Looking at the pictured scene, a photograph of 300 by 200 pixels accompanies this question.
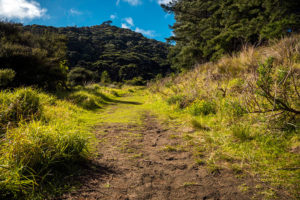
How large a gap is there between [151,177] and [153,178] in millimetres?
30

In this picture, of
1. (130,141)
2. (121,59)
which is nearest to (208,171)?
(130,141)

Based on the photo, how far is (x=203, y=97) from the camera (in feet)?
14.8

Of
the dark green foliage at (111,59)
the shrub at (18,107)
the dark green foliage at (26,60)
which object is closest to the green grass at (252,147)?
the shrub at (18,107)

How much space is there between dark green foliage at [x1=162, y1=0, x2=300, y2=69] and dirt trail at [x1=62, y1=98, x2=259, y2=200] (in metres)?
5.75

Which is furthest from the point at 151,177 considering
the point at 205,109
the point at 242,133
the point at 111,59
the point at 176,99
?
the point at 111,59

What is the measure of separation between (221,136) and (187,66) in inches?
398

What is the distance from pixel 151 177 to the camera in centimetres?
164

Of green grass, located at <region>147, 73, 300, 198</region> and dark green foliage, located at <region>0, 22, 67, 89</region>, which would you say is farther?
dark green foliage, located at <region>0, 22, 67, 89</region>

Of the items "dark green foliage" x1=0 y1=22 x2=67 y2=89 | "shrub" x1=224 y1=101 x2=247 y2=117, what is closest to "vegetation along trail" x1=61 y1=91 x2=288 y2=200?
"shrub" x1=224 y1=101 x2=247 y2=117

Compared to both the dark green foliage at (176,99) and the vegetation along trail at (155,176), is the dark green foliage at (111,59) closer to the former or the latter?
the dark green foliage at (176,99)

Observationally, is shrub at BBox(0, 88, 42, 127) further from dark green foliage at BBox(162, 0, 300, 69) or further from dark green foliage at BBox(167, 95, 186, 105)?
dark green foliage at BBox(162, 0, 300, 69)

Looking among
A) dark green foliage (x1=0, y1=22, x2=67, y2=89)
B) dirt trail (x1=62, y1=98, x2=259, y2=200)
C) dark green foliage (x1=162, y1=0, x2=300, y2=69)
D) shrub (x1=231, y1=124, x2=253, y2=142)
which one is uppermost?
dark green foliage (x1=162, y1=0, x2=300, y2=69)

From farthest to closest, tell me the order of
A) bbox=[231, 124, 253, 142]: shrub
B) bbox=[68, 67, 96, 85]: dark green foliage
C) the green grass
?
bbox=[68, 67, 96, 85]: dark green foliage, bbox=[231, 124, 253, 142]: shrub, the green grass

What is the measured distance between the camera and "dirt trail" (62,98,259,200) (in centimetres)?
135
